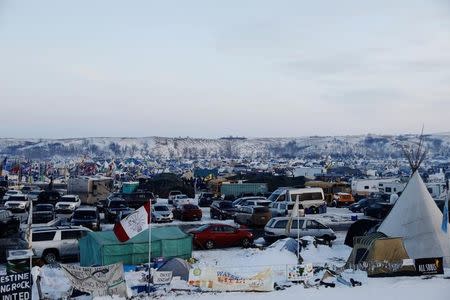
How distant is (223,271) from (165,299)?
2.12 metres

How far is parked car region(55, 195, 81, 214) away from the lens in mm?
35844

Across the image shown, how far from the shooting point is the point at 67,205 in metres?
37.4

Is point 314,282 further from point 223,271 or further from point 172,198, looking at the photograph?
point 172,198

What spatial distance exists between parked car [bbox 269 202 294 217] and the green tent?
13846mm

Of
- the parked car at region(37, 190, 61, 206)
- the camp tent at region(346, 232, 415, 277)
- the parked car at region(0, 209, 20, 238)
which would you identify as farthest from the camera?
the parked car at region(37, 190, 61, 206)

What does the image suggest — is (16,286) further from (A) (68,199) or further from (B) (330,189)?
(B) (330,189)

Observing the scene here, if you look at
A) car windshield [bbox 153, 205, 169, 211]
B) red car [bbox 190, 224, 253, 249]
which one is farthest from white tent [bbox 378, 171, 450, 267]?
car windshield [bbox 153, 205, 169, 211]

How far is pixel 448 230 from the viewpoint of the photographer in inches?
818

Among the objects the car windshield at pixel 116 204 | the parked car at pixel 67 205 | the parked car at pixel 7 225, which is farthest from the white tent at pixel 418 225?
the parked car at pixel 67 205

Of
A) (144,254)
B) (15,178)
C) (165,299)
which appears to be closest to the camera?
(165,299)

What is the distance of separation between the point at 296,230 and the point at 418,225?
18.9ft

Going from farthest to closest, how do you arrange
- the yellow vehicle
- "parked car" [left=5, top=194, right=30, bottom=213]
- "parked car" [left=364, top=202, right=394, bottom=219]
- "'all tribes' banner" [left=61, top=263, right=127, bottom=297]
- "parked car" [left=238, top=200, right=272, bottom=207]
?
the yellow vehicle < "parked car" [left=5, top=194, right=30, bottom=213] < "parked car" [left=238, top=200, right=272, bottom=207] < "parked car" [left=364, top=202, right=394, bottom=219] < "'all tribes' banner" [left=61, top=263, right=127, bottom=297]

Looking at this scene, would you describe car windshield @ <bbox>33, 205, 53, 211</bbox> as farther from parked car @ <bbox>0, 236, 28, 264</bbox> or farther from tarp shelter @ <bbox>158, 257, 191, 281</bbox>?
tarp shelter @ <bbox>158, 257, 191, 281</bbox>

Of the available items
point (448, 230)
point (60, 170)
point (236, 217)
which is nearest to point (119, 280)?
point (448, 230)
